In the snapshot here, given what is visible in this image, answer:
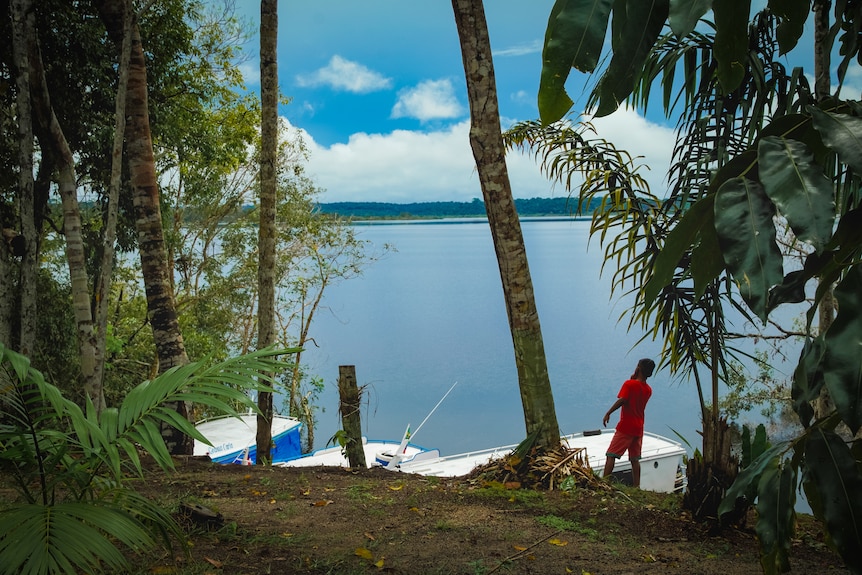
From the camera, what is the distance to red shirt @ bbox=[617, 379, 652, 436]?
4.85m

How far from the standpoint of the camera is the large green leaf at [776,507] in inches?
52.0

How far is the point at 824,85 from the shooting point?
3184 mm

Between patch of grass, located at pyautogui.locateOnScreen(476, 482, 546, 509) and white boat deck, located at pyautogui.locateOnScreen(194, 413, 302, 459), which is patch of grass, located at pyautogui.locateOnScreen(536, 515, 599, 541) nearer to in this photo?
patch of grass, located at pyautogui.locateOnScreen(476, 482, 546, 509)

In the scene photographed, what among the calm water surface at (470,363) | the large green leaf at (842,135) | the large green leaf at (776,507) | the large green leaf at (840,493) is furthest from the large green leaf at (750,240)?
the calm water surface at (470,363)

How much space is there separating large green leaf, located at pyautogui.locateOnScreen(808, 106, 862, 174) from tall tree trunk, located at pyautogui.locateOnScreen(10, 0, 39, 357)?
5.54 m

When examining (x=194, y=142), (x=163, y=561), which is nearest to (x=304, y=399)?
(x=194, y=142)

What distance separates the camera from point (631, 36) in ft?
3.06

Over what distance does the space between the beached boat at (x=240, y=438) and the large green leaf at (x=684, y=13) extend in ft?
33.5

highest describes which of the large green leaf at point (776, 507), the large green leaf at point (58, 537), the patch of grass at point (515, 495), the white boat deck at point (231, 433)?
the large green leaf at point (776, 507)

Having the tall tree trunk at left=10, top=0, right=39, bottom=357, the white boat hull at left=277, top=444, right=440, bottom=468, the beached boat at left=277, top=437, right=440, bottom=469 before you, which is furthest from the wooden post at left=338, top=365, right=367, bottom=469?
the white boat hull at left=277, top=444, right=440, bottom=468

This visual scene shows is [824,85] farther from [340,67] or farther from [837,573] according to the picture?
[340,67]

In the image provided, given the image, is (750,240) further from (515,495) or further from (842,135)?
(515,495)

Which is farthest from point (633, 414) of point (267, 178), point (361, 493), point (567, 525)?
point (267, 178)

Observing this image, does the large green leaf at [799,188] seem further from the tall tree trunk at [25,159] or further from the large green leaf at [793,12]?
the tall tree trunk at [25,159]
